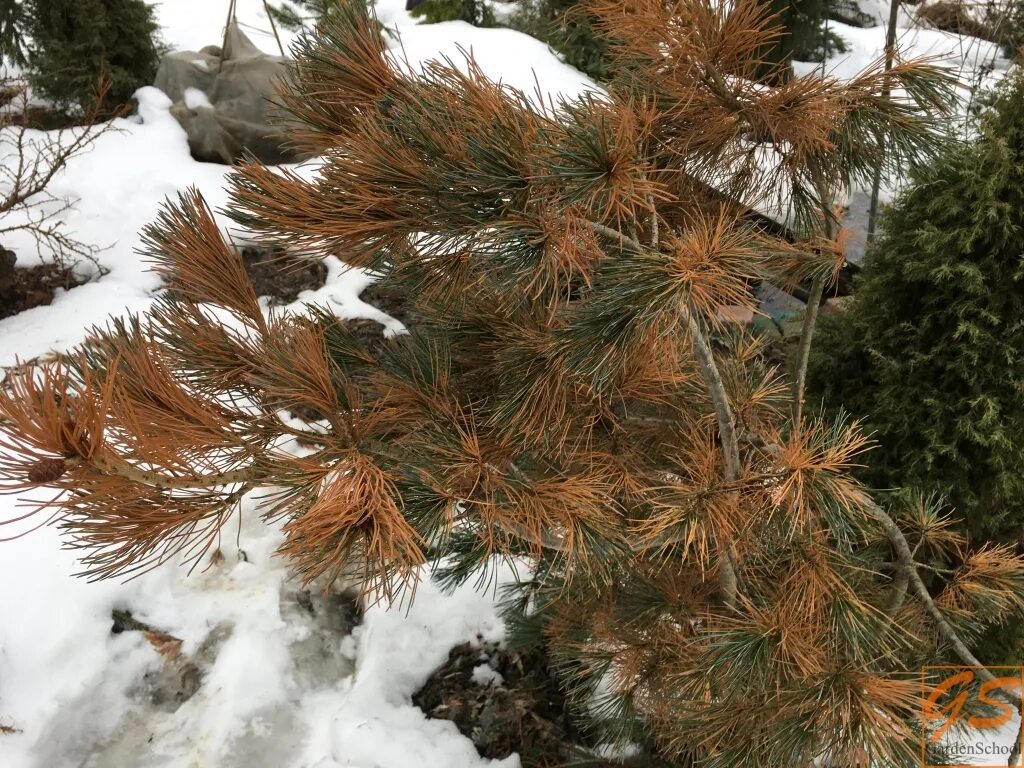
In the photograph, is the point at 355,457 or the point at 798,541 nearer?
the point at 355,457

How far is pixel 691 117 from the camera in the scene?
923 mm

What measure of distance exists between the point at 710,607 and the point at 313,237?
3.04 ft

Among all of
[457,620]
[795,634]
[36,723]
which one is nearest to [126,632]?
[36,723]

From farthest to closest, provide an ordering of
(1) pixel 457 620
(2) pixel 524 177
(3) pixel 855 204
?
(3) pixel 855 204, (1) pixel 457 620, (2) pixel 524 177

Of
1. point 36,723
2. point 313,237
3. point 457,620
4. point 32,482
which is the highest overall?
point 313,237

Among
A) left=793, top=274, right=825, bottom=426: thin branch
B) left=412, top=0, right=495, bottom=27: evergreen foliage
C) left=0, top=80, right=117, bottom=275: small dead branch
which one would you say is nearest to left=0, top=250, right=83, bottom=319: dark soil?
left=0, top=80, right=117, bottom=275: small dead branch

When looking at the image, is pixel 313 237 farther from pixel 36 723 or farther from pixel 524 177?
pixel 36 723

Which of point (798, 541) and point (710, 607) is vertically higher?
point (798, 541)

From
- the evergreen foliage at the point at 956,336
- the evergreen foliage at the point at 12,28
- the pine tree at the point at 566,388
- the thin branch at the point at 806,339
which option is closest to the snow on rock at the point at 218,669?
the pine tree at the point at 566,388

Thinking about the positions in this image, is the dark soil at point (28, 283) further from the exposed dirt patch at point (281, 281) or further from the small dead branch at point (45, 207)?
the exposed dirt patch at point (281, 281)

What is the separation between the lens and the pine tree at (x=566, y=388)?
2.07ft

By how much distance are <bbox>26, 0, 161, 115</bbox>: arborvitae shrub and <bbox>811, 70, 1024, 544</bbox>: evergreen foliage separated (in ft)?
12.2

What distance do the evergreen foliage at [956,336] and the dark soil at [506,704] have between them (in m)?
1.07

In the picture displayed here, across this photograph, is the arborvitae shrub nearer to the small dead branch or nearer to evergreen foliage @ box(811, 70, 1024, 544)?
the small dead branch
